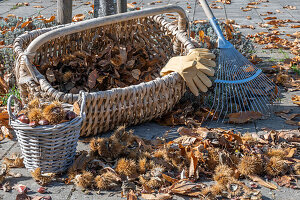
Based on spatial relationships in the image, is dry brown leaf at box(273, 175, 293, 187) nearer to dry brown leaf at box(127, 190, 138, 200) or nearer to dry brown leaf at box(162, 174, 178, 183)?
dry brown leaf at box(162, 174, 178, 183)

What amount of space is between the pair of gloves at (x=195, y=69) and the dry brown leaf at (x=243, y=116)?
325 millimetres

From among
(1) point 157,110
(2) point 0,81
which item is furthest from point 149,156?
(2) point 0,81

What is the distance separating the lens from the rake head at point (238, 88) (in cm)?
317

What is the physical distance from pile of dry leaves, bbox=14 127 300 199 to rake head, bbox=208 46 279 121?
0.59 metres

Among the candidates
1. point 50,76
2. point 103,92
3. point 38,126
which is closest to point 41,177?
point 38,126

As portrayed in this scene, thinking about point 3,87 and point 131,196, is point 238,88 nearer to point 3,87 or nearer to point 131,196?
point 131,196

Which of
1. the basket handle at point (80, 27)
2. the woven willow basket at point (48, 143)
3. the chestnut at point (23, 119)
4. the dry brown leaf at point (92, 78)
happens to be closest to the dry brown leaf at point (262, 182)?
the woven willow basket at point (48, 143)

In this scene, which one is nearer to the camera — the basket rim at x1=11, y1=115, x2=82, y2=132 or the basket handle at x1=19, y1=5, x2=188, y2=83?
the basket rim at x1=11, y1=115, x2=82, y2=132

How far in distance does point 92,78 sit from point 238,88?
1.29m

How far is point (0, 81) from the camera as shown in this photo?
371 cm

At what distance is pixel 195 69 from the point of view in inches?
118

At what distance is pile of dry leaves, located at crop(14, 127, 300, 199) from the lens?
2191 millimetres

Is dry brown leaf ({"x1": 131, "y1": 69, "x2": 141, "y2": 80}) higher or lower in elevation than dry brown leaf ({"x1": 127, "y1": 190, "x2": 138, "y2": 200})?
higher

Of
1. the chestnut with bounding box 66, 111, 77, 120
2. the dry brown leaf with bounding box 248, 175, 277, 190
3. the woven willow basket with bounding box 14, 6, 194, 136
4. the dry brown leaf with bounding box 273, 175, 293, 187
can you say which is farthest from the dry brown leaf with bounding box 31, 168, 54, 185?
the dry brown leaf with bounding box 273, 175, 293, 187
